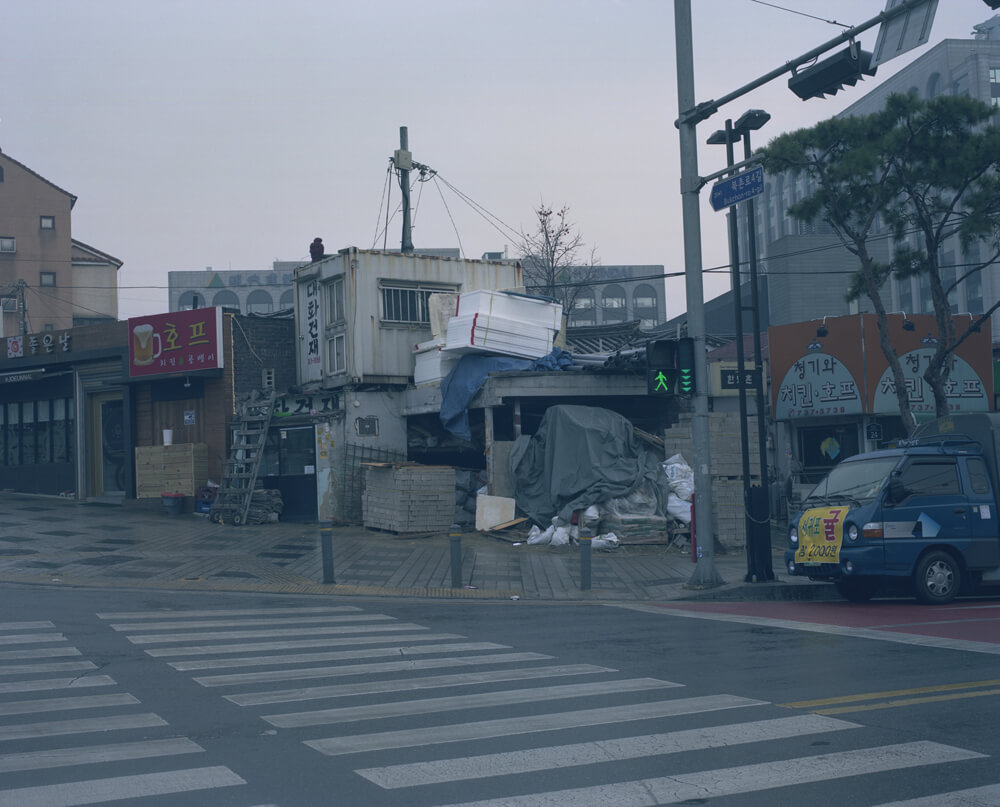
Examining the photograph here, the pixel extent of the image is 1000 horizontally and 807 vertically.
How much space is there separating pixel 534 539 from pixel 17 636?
37.7ft

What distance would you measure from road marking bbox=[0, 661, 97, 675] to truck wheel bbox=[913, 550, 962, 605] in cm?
1052

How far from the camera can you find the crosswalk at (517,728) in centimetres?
550

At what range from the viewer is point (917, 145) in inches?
806

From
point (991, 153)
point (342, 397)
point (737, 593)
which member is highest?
point (991, 153)

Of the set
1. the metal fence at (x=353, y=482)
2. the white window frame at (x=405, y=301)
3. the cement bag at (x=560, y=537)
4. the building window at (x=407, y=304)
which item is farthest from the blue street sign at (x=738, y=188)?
the metal fence at (x=353, y=482)

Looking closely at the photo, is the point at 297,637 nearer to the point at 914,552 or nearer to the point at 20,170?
the point at 914,552

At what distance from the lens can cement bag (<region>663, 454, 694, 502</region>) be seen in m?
21.0

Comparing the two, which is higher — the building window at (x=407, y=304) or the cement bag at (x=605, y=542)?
the building window at (x=407, y=304)

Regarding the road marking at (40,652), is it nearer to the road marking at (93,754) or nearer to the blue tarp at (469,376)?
the road marking at (93,754)

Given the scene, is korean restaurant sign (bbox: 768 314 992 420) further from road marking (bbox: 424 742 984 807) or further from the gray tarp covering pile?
road marking (bbox: 424 742 984 807)

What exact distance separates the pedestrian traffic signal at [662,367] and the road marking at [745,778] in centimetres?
919

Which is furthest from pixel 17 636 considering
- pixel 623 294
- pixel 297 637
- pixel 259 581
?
pixel 623 294

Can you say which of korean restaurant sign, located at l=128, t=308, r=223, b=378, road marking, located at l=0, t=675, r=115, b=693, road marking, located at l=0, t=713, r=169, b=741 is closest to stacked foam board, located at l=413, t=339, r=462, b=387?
korean restaurant sign, located at l=128, t=308, r=223, b=378

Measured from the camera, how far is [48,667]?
356 inches
